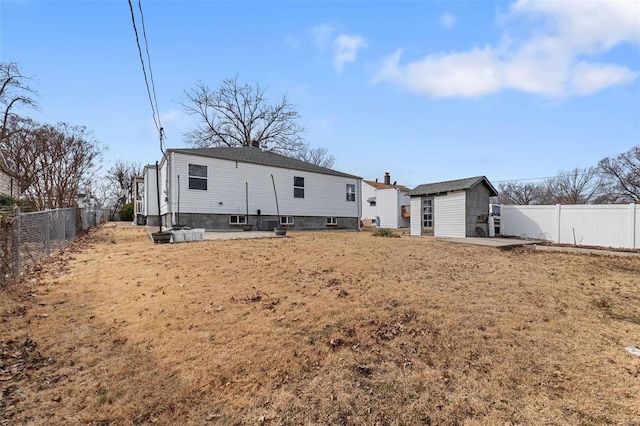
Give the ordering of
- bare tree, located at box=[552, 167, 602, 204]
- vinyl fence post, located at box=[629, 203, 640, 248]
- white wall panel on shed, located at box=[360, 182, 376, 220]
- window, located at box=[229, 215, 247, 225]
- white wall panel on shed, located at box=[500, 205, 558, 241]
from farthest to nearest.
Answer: bare tree, located at box=[552, 167, 602, 204]
white wall panel on shed, located at box=[360, 182, 376, 220]
window, located at box=[229, 215, 247, 225]
white wall panel on shed, located at box=[500, 205, 558, 241]
vinyl fence post, located at box=[629, 203, 640, 248]

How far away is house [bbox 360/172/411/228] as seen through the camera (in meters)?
30.5

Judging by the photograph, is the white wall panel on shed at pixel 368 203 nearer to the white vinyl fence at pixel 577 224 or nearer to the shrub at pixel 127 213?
the white vinyl fence at pixel 577 224

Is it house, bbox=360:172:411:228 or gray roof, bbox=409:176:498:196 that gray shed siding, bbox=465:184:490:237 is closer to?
gray roof, bbox=409:176:498:196

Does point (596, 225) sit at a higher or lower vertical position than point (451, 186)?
lower

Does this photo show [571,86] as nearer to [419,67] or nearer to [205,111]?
[419,67]

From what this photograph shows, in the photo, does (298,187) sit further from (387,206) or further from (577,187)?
(577,187)

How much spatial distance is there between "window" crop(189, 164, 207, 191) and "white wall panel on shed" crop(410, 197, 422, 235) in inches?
442

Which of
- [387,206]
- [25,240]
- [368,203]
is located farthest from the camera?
[368,203]

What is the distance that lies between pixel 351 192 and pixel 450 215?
7.68 meters

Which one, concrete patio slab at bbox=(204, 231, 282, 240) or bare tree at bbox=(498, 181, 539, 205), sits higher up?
bare tree at bbox=(498, 181, 539, 205)

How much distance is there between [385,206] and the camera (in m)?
31.7

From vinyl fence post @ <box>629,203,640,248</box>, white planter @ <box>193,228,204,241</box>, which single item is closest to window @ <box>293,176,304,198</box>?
white planter @ <box>193,228,204,241</box>

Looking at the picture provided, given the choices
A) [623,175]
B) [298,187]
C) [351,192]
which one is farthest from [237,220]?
[623,175]

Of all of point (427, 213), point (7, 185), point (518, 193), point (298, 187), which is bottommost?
point (427, 213)
